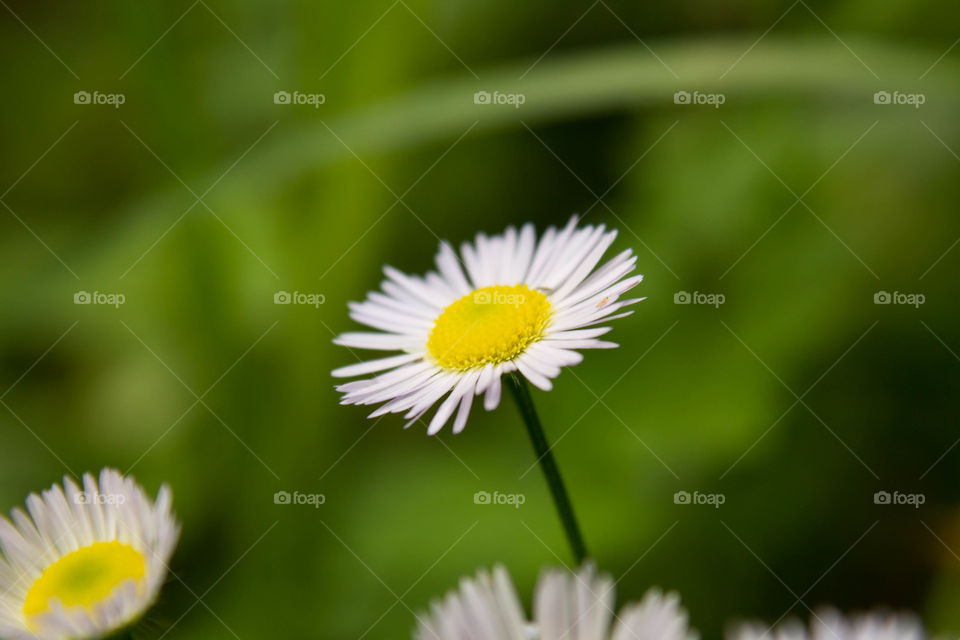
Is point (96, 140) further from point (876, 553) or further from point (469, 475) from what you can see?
point (876, 553)
